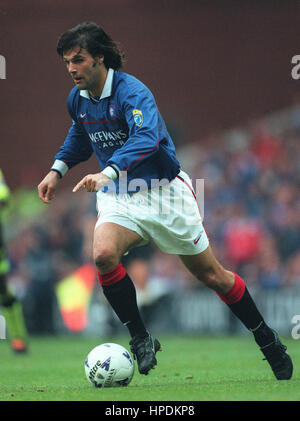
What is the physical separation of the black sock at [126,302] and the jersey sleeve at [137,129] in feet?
2.56

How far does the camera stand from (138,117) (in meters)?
4.93

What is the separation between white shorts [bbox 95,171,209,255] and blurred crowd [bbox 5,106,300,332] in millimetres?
5304

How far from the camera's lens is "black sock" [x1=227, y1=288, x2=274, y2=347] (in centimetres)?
521

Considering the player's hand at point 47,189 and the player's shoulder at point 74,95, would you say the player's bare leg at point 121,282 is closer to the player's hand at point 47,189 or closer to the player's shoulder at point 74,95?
the player's hand at point 47,189

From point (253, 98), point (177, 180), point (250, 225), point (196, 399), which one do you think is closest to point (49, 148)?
point (253, 98)

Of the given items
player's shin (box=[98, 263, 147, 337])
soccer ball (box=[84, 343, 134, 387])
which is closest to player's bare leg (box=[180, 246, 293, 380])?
player's shin (box=[98, 263, 147, 337])

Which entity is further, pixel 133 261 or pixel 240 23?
pixel 240 23

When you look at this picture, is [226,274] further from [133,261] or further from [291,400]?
[133,261]

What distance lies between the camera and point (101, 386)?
4.98 meters

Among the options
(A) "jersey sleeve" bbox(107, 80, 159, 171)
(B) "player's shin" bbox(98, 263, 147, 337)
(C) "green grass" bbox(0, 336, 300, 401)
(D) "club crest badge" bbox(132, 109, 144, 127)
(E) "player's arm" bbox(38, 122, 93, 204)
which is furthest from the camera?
(E) "player's arm" bbox(38, 122, 93, 204)

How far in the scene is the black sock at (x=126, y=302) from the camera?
5.04 m

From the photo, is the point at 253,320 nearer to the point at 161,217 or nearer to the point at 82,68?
the point at 161,217

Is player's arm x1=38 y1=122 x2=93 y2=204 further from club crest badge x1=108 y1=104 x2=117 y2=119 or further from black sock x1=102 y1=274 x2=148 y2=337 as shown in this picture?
black sock x1=102 y1=274 x2=148 y2=337

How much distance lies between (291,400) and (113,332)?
6978 mm
